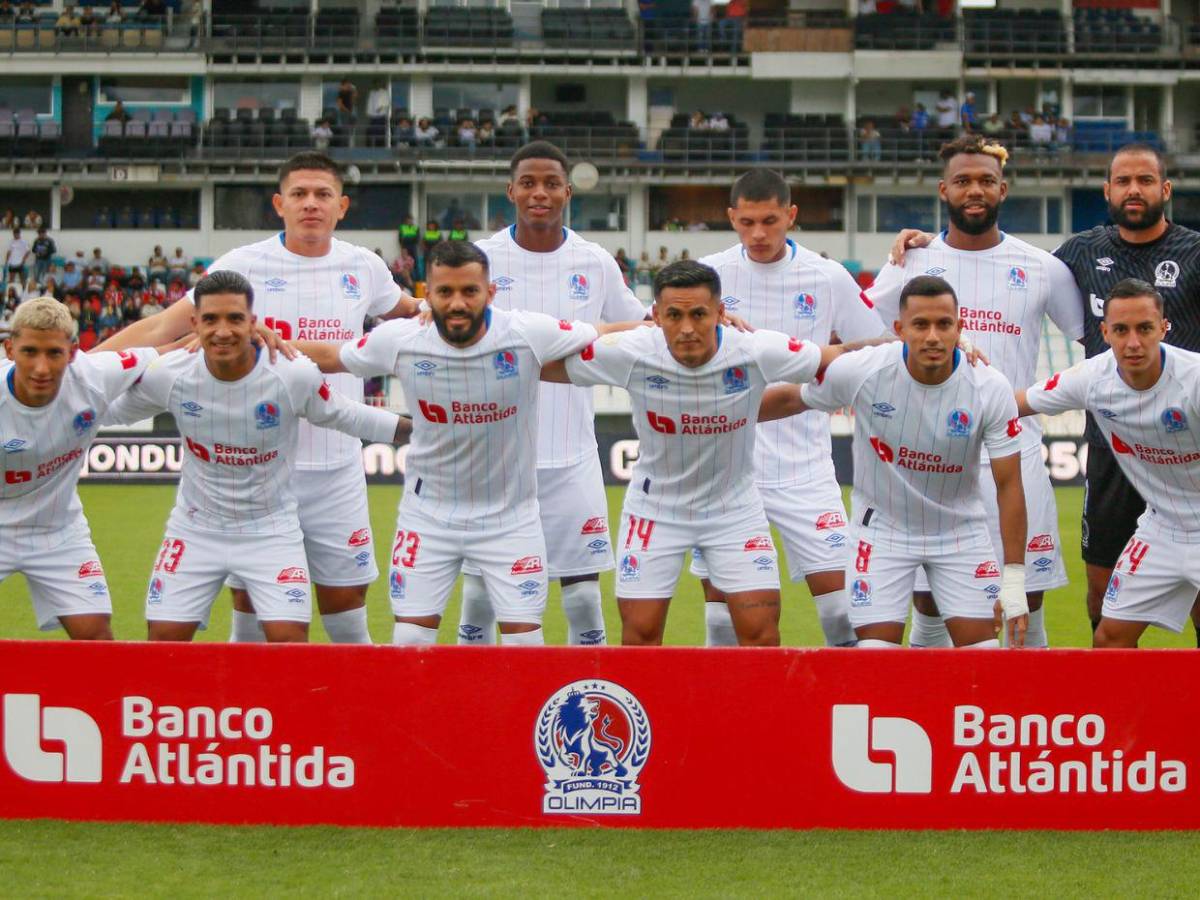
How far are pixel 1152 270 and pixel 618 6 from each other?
34001 mm

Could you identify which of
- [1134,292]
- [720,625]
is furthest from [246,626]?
[1134,292]

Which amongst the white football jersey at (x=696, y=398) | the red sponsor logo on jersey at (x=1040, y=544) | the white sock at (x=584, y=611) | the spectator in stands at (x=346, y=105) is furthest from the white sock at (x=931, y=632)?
the spectator in stands at (x=346, y=105)

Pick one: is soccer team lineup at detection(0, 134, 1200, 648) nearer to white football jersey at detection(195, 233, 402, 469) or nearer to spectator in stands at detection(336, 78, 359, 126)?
white football jersey at detection(195, 233, 402, 469)

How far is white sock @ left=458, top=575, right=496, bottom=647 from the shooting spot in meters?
7.40

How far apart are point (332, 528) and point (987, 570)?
3.01 m

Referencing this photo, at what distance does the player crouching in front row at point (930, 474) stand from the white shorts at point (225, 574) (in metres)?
2.38

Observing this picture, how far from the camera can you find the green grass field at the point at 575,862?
4902 mm

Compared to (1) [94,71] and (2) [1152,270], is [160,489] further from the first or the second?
(1) [94,71]

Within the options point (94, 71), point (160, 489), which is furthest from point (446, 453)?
point (94, 71)

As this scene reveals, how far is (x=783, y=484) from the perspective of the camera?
7.49 metres

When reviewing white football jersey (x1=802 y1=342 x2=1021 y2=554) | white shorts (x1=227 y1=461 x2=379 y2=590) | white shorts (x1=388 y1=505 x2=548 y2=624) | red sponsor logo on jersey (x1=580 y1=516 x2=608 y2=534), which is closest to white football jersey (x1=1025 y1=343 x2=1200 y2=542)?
white football jersey (x1=802 y1=342 x2=1021 y2=554)

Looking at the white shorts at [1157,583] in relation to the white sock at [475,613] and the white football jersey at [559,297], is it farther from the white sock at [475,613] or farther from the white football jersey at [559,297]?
the white sock at [475,613]

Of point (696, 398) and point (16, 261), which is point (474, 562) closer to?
point (696, 398)

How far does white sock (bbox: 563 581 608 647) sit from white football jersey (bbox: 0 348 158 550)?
2.24m
